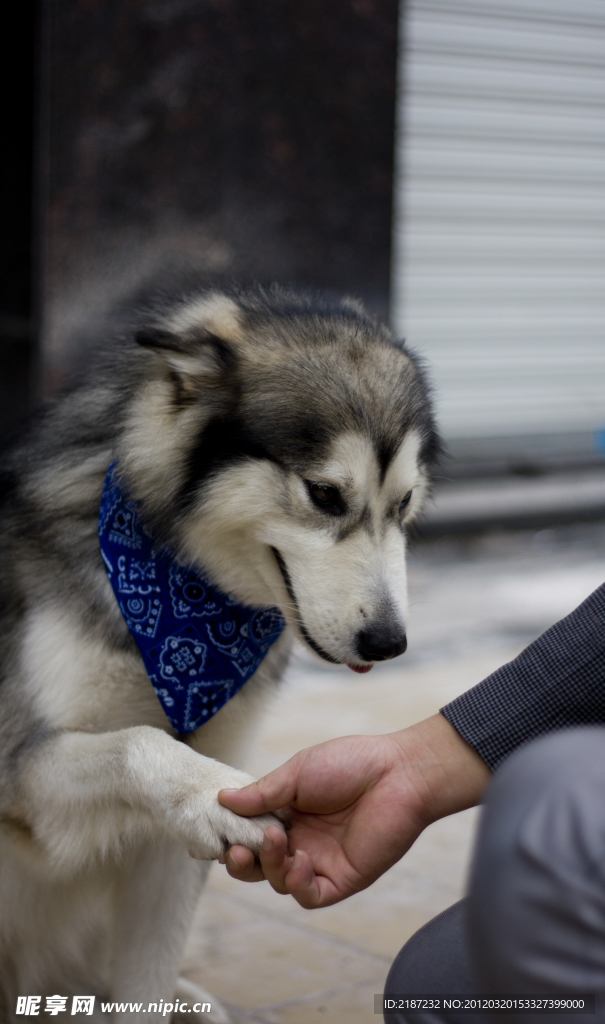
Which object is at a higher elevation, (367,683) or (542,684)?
(542,684)

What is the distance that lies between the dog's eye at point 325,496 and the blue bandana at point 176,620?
12.8 inches

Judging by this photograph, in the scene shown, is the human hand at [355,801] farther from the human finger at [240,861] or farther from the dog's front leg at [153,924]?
the dog's front leg at [153,924]

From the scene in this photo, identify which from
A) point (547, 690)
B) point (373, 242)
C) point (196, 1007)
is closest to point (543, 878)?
point (547, 690)

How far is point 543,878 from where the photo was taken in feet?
3.42

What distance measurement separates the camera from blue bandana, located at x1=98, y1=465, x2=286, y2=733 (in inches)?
87.4

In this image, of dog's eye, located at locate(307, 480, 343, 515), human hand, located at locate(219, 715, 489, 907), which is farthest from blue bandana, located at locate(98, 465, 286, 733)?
human hand, located at locate(219, 715, 489, 907)

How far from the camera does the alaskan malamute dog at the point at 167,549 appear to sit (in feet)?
6.97

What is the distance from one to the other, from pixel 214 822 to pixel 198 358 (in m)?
0.96

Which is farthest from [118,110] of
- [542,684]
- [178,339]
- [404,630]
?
[542,684]

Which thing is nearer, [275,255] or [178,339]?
[178,339]

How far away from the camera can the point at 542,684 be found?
1.75 m

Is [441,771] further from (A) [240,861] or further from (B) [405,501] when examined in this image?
(B) [405,501]

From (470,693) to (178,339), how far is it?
943mm

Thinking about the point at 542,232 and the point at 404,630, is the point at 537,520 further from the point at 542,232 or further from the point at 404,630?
the point at 404,630
